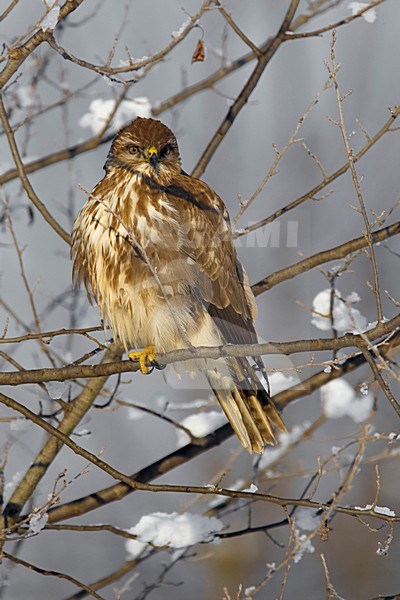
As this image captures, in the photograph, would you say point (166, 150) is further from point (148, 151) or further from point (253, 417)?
point (253, 417)

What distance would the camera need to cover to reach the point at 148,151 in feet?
12.9

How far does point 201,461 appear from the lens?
7.20 metres

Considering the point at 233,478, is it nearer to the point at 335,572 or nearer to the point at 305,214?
the point at 335,572

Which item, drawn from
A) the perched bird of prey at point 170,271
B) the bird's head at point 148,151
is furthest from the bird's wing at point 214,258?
the bird's head at point 148,151

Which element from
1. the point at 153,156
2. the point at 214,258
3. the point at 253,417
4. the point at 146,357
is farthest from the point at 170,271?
the point at 253,417

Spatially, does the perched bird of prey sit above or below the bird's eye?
below

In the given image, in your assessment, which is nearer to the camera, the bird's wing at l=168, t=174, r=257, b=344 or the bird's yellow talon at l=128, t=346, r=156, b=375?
the bird's yellow talon at l=128, t=346, r=156, b=375

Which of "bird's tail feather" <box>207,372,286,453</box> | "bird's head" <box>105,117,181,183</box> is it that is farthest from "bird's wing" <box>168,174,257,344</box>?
"bird's tail feather" <box>207,372,286,453</box>

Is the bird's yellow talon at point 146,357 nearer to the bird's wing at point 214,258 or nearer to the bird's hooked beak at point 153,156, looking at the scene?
the bird's wing at point 214,258

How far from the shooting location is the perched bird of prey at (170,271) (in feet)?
12.1

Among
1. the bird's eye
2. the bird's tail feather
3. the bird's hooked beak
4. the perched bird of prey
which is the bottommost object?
the bird's tail feather

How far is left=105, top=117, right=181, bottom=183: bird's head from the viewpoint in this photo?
3.92 metres

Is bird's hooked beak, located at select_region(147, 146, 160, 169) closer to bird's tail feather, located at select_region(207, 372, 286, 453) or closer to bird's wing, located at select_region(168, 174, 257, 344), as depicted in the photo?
bird's wing, located at select_region(168, 174, 257, 344)

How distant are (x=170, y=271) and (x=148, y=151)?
64cm
